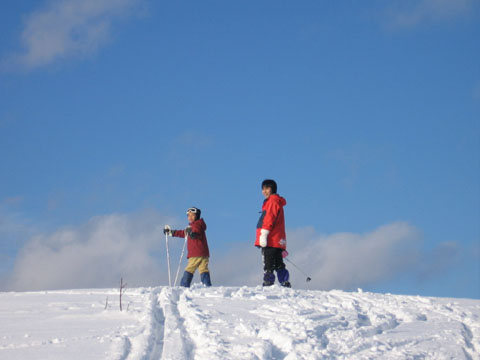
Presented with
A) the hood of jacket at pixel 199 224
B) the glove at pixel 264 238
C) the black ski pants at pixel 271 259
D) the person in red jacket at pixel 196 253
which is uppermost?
the hood of jacket at pixel 199 224

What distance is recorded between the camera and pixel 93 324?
638 centimetres

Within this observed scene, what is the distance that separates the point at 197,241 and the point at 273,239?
2.01 m

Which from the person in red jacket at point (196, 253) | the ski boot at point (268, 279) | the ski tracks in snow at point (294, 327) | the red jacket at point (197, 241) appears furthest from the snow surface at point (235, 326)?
the red jacket at point (197, 241)

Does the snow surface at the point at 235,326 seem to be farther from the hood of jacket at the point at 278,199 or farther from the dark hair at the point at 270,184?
the dark hair at the point at 270,184

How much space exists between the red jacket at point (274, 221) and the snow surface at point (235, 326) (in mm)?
1568

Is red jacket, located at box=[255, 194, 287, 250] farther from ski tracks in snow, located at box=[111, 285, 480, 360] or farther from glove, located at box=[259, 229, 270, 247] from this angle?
ski tracks in snow, located at box=[111, 285, 480, 360]

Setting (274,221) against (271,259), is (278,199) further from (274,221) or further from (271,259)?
(271,259)

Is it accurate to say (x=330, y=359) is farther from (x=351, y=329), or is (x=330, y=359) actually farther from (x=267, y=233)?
(x=267, y=233)

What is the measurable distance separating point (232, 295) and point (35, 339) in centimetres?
324

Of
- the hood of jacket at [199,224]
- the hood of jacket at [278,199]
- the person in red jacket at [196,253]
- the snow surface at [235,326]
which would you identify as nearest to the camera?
the snow surface at [235,326]

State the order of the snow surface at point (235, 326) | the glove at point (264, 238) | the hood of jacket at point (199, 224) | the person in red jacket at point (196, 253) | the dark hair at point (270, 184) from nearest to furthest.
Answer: the snow surface at point (235, 326) → the glove at point (264, 238) → the dark hair at point (270, 184) → the person in red jacket at point (196, 253) → the hood of jacket at point (199, 224)

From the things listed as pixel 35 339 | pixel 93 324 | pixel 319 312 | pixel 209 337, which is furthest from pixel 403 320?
pixel 35 339

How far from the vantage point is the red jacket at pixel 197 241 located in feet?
38.0

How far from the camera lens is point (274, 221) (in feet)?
34.0
